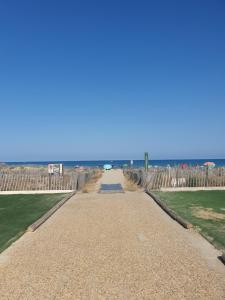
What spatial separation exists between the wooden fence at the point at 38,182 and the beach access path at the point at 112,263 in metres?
10.9

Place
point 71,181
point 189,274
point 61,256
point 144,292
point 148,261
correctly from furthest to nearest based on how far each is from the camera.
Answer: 1. point 71,181
2. point 61,256
3. point 148,261
4. point 189,274
5. point 144,292

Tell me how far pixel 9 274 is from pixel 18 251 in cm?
162

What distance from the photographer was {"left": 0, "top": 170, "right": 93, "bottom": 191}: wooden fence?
22.6 meters

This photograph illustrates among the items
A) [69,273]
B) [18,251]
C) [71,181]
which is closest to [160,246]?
[69,273]

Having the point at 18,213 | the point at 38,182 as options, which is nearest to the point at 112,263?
the point at 18,213

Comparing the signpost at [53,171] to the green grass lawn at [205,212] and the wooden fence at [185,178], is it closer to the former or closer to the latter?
the wooden fence at [185,178]

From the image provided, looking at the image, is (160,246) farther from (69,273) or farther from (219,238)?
(69,273)

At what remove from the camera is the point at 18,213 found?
13695 mm

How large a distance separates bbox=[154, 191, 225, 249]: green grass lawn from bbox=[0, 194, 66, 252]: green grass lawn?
16.5 ft

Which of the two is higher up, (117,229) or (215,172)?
(215,172)

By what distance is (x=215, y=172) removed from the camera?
23.1 m

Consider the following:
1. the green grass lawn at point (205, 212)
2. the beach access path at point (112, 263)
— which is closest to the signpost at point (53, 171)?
the green grass lawn at point (205, 212)

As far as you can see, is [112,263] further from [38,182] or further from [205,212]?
[38,182]

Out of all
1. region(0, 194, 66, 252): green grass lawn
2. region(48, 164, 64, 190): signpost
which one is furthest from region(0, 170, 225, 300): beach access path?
region(48, 164, 64, 190): signpost
